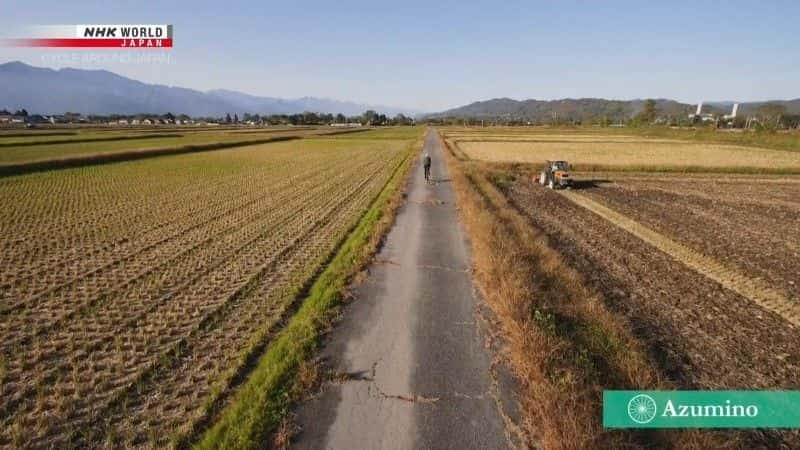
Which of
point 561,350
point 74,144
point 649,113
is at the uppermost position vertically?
point 649,113

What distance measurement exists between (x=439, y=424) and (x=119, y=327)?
→ 696 cm

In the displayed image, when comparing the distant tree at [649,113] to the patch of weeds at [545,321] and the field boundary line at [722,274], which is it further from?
the patch of weeds at [545,321]

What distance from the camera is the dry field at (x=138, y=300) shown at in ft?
18.2

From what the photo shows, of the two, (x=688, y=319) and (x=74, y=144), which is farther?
(x=74, y=144)

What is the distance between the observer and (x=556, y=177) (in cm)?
2647

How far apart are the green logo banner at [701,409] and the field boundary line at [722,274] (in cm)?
397

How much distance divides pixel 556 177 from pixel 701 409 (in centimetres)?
2268

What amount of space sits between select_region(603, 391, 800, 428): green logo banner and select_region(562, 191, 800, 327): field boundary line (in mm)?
3966

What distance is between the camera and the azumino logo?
17.5ft

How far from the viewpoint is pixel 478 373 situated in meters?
6.29

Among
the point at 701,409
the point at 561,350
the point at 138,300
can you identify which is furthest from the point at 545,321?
the point at 138,300

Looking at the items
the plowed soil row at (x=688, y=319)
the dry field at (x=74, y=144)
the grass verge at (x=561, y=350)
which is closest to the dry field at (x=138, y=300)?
the grass verge at (x=561, y=350)

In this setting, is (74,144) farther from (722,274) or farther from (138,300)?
(722,274)

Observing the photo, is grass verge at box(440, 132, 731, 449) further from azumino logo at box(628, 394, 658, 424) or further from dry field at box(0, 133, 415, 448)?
dry field at box(0, 133, 415, 448)
